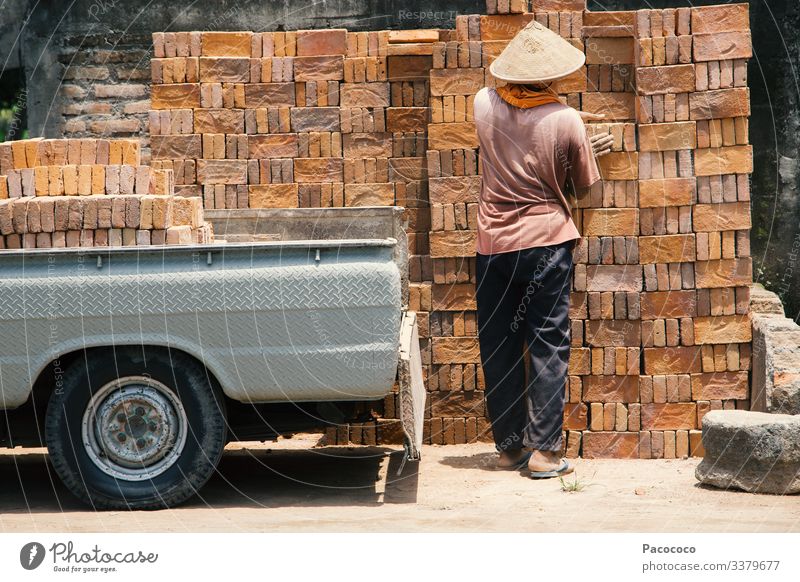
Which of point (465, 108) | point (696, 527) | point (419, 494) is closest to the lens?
point (696, 527)

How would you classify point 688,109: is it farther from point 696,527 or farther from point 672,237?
point 696,527

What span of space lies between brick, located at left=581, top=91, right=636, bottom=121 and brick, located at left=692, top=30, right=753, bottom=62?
0.44 metres

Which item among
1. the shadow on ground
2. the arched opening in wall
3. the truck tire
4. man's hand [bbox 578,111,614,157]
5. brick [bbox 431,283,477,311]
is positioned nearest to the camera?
the truck tire

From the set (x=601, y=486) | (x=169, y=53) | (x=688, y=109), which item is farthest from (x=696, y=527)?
(x=169, y=53)

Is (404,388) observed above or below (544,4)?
below

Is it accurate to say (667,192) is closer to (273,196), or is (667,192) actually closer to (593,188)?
(593,188)

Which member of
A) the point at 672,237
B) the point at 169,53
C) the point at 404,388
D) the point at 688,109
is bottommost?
the point at 404,388

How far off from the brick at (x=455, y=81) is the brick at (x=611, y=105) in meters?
0.62

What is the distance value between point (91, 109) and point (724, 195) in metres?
4.84

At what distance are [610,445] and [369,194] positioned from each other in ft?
6.74

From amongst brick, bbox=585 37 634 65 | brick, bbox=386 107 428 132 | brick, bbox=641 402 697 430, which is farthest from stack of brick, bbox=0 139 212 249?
brick, bbox=641 402 697 430

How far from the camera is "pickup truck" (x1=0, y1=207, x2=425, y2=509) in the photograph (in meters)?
4.73

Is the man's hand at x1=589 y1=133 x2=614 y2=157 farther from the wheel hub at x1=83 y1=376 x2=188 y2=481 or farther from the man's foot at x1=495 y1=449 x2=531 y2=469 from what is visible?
the wheel hub at x1=83 y1=376 x2=188 y2=481
